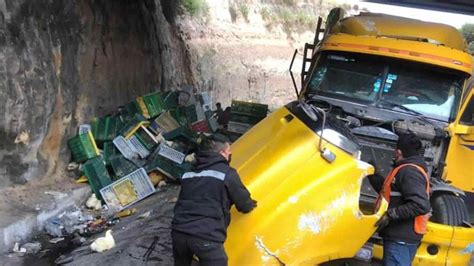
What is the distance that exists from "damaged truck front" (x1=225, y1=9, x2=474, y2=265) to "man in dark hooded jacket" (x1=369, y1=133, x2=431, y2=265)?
0.66 feet

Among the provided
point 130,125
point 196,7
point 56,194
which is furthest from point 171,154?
point 196,7

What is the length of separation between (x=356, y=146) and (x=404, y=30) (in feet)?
12.1

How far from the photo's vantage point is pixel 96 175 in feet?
29.3

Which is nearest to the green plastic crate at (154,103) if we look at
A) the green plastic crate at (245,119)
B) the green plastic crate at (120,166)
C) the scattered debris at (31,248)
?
the green plastic crate at (245,119)

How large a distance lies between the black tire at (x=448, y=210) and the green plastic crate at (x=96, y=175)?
5.30 m

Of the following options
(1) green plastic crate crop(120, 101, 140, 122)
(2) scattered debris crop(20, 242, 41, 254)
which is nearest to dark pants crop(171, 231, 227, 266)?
(2) scattered debris crop(20, 242, 41, 254)

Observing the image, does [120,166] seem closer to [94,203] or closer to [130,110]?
[94,203]

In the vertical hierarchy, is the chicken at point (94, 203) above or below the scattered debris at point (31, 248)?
below

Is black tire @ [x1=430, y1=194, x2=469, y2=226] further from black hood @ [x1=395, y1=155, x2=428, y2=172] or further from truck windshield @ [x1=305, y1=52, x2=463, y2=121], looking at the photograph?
truck windshield @ [x1=305, y1=52, x2=463, y2=121]

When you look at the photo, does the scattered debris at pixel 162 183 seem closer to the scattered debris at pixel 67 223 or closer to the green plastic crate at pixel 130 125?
the green plastic crate at pixel 130 125

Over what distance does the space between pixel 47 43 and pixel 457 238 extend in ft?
22.0

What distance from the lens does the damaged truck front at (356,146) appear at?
4531 millimetres

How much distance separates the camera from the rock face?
26.1 feet

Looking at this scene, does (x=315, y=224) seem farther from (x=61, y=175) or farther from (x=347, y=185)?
(x=61, y=175)
